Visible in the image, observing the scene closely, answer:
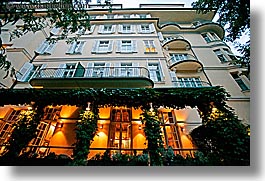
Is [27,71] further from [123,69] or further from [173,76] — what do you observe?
[173,76]

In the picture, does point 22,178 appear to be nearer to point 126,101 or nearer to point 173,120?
point 126,101

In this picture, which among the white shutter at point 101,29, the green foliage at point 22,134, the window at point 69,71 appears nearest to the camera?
the green foliage at point 22,134

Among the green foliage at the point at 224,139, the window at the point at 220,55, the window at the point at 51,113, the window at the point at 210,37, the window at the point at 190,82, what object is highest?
the window at the point at 210,37

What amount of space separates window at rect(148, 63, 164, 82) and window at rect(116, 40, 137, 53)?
3.22 ft

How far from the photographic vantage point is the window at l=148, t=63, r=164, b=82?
5.61 metres

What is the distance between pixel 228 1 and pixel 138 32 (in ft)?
14.3

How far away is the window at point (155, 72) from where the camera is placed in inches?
221

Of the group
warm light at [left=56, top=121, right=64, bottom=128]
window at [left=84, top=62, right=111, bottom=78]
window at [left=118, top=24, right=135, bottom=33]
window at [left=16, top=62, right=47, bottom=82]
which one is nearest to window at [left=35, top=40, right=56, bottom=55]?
window at [left=16, top=62, right=47, bottom=82]

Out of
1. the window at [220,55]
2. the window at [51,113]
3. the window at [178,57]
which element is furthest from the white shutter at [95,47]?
the window at [220,55]

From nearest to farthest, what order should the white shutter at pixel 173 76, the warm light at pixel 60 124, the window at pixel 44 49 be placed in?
the warm light at pixel 60 124, the white shutter at pixel 173 76, the window at pixel 44 49

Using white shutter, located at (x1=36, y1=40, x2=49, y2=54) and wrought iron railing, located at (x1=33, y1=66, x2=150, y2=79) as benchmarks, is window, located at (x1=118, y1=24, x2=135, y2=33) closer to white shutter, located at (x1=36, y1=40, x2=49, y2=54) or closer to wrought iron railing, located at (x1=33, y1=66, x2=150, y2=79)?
wrought iron railing, located at (x1=33, y1=66, x2=150, y2=79)

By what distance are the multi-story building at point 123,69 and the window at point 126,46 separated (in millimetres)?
24

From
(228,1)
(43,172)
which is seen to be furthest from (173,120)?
(43,172)

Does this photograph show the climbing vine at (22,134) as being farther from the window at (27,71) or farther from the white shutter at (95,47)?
the white shutter at (95,47)
